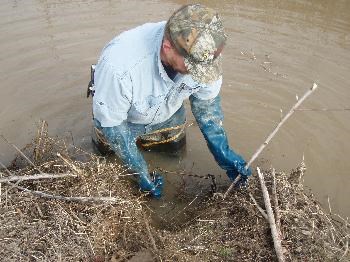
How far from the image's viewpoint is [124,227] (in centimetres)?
342

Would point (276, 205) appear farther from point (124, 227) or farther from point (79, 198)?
point (79, 198)

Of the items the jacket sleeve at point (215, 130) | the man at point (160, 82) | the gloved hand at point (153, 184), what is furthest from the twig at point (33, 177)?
the jacket sleeve at point (215, 130)

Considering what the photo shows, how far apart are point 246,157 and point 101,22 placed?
3188 millimetres

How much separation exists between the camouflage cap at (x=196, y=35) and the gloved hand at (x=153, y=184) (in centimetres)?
125

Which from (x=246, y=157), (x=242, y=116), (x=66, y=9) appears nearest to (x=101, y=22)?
(x=66, y=9)

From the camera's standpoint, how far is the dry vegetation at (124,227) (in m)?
3.19

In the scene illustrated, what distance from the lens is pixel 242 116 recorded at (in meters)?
5.38

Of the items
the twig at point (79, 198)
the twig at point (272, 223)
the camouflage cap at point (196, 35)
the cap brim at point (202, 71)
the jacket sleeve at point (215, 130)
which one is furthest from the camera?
the jacket sleeve at point (215, 130)

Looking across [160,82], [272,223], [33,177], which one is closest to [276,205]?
[272,223]

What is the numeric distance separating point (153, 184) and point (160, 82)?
3.27ft

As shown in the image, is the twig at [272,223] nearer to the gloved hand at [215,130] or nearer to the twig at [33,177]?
the gloved hand at [215,130]

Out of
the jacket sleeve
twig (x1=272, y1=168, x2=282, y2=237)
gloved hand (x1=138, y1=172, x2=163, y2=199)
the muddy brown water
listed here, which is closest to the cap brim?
the jacket sleeve

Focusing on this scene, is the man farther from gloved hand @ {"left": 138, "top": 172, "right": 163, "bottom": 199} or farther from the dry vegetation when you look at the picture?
the dry vegetation

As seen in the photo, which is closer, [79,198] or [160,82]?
[79,198]
